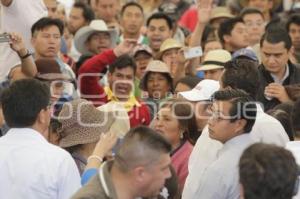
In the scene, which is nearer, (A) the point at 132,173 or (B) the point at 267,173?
(B) the point at 267,173

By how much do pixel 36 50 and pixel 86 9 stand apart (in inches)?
125

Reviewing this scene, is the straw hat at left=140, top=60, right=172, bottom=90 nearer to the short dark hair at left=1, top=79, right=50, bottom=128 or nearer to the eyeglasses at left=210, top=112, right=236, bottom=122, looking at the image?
the eyeglasses at left=210, top=112, right=236, bottom=122

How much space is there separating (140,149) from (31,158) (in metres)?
0.95

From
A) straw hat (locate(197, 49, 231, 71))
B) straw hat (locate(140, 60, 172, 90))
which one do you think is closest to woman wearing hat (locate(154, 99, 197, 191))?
straw hat (locate(140, 60, 172, 90))

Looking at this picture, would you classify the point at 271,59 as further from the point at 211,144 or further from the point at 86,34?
the point at 86,34

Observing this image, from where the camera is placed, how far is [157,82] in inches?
379

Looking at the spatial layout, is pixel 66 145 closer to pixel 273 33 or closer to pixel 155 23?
pixel 273 33

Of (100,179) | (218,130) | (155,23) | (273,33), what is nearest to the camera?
(100,179)

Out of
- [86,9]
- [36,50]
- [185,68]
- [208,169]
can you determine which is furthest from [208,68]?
[208,169]

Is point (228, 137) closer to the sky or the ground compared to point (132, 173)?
closer to the ground

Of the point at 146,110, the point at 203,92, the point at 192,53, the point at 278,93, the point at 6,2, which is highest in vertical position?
the point at 6,2

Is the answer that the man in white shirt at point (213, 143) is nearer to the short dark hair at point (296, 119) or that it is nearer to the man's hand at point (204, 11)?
the short dark hair at point (296, 119)

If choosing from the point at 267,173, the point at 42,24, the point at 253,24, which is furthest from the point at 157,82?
the point at 267,173

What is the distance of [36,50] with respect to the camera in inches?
367
